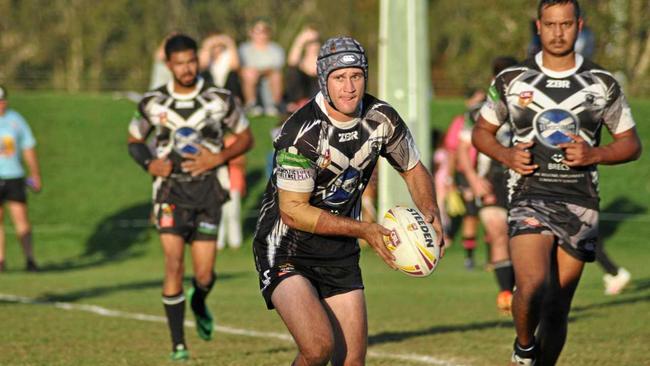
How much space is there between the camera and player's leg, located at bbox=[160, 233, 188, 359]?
10008 millimetres

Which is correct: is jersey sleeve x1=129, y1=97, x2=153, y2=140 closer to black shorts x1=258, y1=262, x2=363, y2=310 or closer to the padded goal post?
black shorts x1=258, y1=262, x2=363, y2=310

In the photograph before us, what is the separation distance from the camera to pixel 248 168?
24.6m

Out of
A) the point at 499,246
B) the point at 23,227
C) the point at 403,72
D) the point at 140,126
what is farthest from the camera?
the point at 403,72

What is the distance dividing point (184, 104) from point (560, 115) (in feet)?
11.2

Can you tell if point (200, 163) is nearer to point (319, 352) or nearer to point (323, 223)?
point (323, 223)

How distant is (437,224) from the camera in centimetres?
679

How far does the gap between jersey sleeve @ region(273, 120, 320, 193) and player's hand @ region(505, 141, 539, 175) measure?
1.69 m

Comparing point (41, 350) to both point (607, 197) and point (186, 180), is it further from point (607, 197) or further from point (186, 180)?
point (607, 197)

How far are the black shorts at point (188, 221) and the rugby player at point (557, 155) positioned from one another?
295 centimetres

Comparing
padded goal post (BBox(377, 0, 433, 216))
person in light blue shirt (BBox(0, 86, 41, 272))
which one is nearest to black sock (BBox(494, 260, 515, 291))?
person in light blue shirt (BBox(0, 86, 41, 272))

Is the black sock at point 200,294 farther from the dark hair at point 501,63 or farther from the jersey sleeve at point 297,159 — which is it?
the jersey sleeve at point 297,159

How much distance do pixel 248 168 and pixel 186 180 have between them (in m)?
14.4

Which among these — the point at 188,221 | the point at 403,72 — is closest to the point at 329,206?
the point at 188,221

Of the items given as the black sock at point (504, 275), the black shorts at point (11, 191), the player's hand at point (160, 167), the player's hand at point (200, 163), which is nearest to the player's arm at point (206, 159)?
the player's hand at point (200, 163)
